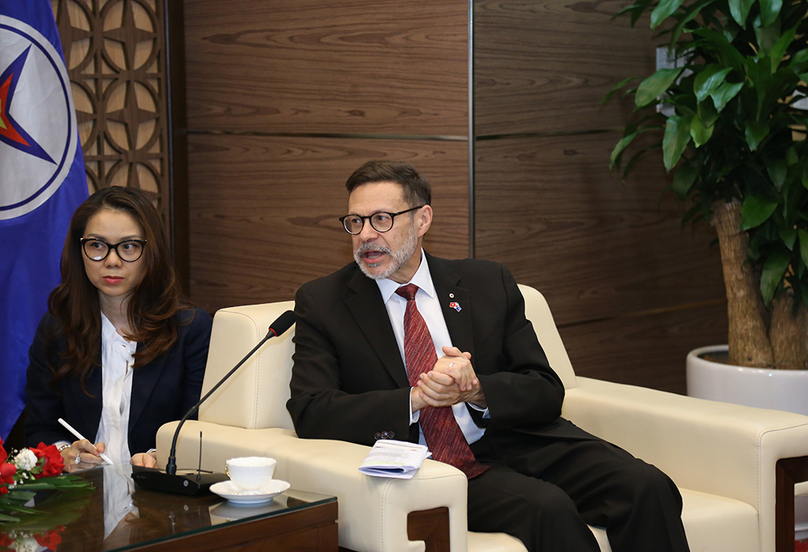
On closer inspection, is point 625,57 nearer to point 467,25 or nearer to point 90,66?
point 467,25

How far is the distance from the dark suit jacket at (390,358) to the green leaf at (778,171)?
1131 mm

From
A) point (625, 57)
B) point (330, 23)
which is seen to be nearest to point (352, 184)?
point (330, 23)

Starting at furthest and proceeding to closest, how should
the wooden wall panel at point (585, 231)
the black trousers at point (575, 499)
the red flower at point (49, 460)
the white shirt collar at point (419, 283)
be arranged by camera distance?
1. the wooden wall panel at point (585, 231)
2. the white shirt collar at point (419, 283)
3. the black trousers at point (575, 499)
4. the red flower at point (49, 460)

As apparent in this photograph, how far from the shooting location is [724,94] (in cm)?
302

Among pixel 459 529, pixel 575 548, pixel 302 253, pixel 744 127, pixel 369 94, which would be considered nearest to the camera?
pixel 459 529

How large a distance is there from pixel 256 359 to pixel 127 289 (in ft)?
1.40

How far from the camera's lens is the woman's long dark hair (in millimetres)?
2562

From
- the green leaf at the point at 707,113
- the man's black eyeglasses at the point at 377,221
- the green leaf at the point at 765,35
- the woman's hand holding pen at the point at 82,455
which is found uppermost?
the green leaf at the point at 765,35

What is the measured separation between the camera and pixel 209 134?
4.00m

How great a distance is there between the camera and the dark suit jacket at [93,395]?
8.43ft

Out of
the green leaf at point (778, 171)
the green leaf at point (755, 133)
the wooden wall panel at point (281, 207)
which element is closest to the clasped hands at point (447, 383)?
the wooden wall panel at point (281, 207)

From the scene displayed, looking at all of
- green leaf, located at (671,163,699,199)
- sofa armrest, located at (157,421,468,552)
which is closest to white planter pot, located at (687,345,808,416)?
green leaf, located at (671,163,699,199)

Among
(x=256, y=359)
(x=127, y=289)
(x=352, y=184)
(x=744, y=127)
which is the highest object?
(x=744, y=127)

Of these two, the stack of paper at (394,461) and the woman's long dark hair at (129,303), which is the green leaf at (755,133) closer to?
the stack of paper at (394,461)
